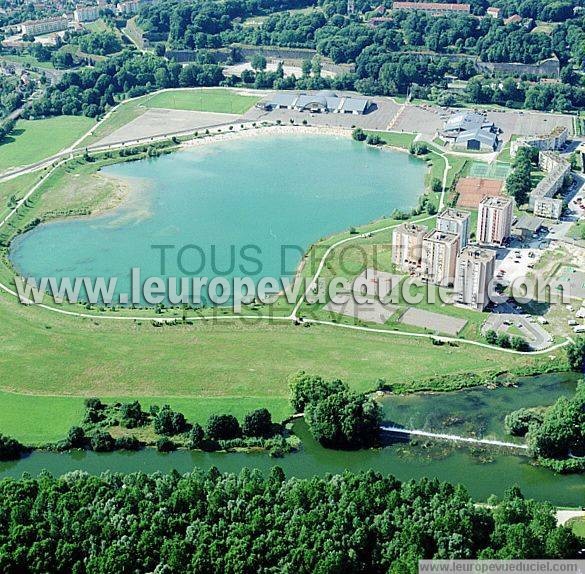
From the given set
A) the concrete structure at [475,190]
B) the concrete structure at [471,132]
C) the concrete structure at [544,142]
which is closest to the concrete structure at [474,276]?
the concrete structure at [475,190]

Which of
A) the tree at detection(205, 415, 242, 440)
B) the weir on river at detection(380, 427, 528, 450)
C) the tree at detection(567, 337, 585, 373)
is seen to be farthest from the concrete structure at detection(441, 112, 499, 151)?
the tree at detection(205, 415, 242, 440)

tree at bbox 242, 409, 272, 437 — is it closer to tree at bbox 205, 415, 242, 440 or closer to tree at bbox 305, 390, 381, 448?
tree at bbox 205, 415, 242, 440

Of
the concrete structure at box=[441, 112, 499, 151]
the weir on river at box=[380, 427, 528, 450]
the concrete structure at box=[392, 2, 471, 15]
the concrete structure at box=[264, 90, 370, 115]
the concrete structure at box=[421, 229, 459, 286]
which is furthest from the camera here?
the concrete structure at box=[392, 2, 471, 15]

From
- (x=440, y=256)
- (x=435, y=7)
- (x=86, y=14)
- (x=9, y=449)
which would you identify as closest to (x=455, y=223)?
(x=440, y=256)

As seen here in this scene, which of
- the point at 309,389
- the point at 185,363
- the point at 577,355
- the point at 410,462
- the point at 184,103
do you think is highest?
the point at 184,103

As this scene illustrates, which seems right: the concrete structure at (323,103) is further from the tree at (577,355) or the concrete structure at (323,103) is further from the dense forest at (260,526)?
the dense forest at (260,526)

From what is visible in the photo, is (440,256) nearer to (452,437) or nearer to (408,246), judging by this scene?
(408,246)

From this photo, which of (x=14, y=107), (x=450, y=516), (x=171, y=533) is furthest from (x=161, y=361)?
(x=14, y=107)
